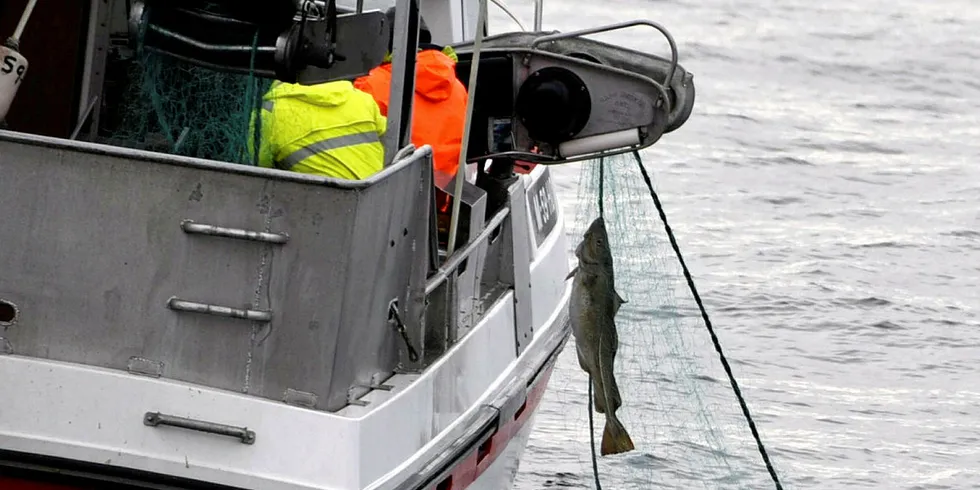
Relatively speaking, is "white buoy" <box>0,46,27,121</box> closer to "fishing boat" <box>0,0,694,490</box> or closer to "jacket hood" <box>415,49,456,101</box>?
"fishing boat" <box>0,0,694,490</box>

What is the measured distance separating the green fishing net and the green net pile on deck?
10.8 ft

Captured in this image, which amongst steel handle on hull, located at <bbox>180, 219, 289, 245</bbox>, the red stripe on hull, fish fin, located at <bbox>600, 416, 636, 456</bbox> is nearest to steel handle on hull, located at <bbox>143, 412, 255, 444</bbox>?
steel handle on hull, located at <bbox>180, 219, 289, 245</bbox>

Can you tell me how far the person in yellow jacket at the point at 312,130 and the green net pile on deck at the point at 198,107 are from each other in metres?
0.05

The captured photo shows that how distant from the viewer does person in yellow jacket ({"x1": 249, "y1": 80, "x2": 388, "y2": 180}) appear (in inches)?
193

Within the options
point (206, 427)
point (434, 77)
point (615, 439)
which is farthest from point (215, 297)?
point (615, 439)

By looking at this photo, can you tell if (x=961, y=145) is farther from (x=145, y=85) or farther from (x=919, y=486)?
(x=145, y=85)

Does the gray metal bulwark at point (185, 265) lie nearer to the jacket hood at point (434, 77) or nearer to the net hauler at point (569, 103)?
the jacket hood at point (434, 77)

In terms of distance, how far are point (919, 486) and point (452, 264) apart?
15.1 feet

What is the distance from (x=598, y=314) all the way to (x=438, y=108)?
2.90 ft

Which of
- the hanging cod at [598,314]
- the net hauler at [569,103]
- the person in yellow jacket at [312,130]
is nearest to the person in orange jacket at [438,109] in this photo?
the net hauler at [569,103]

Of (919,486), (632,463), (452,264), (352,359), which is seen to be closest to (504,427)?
(452,264)

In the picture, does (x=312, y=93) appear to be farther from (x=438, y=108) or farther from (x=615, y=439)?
(x=615, y=439)

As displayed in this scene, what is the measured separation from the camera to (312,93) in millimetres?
4906

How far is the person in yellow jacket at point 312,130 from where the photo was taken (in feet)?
16.1
